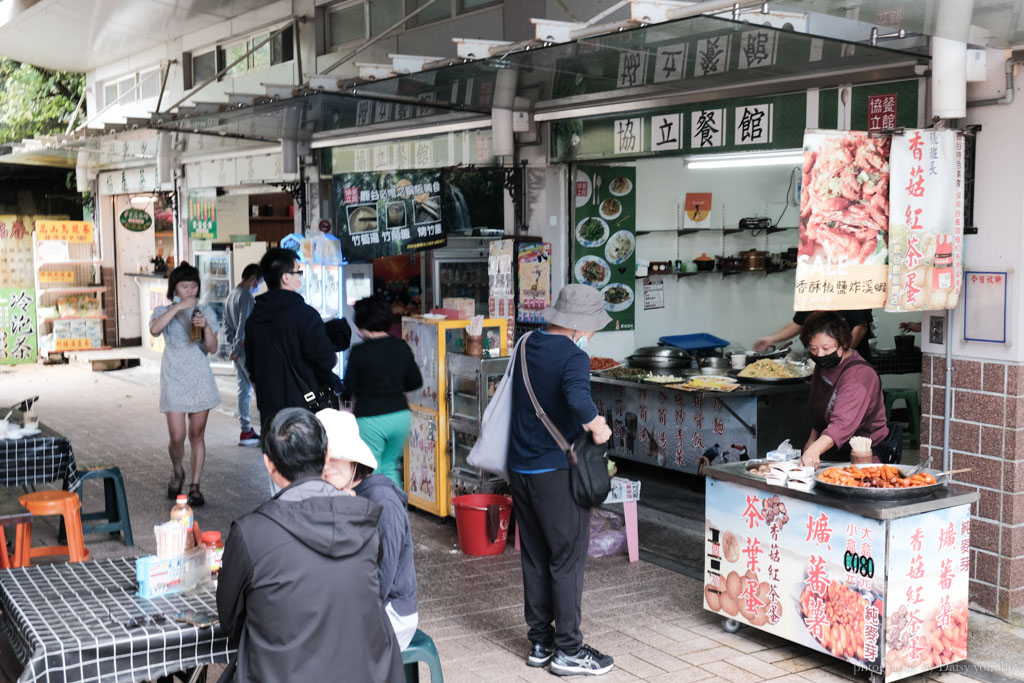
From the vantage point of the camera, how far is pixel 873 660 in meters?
4.88

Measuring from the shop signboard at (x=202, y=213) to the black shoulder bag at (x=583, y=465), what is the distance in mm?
11873

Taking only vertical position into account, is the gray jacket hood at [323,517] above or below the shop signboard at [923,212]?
below

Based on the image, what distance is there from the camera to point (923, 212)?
Answer: 571cm

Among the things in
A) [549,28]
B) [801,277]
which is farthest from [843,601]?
[549,28]

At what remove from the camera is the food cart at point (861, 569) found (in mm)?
4832

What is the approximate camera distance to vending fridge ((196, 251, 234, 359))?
15.6 m

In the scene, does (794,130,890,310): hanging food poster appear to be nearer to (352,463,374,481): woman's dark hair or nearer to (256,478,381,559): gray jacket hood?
(352,463,374,481): woman's dark hair

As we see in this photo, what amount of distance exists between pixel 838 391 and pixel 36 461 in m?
5.17

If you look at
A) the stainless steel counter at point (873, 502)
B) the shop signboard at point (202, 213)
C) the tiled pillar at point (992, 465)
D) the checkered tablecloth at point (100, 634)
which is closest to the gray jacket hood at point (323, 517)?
the checkered tablecloth at point (100, 634)

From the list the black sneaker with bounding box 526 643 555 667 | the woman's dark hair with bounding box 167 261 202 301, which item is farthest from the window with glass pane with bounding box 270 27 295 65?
the black sneaker with bounding box 526 643 555 667

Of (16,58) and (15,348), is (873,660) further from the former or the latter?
(16,58)

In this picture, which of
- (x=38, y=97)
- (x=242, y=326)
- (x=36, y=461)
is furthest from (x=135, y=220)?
(x=36, y=461)

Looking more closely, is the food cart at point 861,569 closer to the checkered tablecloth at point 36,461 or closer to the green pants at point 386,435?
the green pants at point 386,435

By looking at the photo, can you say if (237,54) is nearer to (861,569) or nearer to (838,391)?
(838,391)
